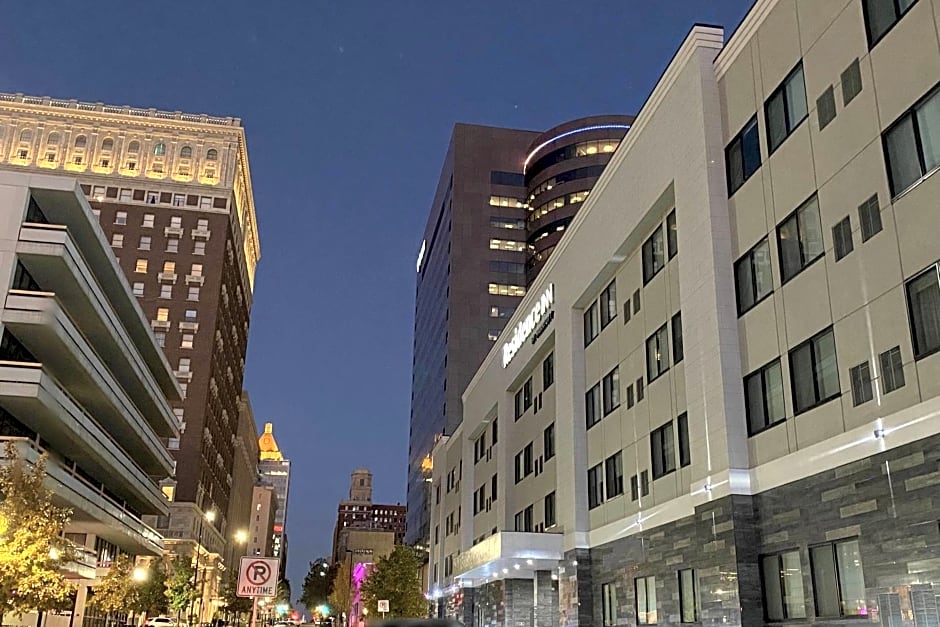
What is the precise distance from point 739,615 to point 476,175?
357 ft

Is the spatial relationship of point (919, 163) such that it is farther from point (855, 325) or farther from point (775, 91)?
point (775, 91)

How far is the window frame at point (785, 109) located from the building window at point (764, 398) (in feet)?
18.9

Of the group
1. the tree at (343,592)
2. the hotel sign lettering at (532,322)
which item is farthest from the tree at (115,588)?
the tree at (343,592)

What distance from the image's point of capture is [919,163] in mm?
17562

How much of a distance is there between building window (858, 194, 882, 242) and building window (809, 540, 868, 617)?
6537 mm

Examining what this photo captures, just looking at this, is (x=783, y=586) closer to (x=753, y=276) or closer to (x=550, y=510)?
(x=753, y=276)

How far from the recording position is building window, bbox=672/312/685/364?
28391 mm

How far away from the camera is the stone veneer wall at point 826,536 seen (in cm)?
1647

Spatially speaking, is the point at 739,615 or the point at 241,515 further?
the point at 241,515

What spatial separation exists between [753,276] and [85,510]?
1571 inches

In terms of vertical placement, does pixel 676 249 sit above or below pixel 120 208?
below

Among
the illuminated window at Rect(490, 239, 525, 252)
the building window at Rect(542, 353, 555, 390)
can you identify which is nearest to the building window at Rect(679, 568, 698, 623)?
the building window at Rect(542, 353, 555, 390)

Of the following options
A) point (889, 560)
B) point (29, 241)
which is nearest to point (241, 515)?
point (29, 241)

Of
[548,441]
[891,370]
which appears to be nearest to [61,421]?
[548,441]
